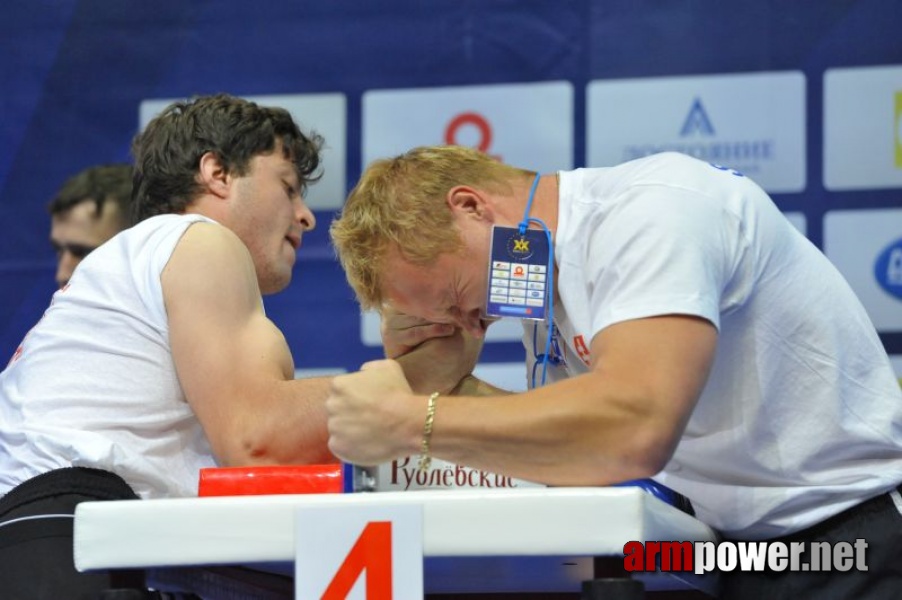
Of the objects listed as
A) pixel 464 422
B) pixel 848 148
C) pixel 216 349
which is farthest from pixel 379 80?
pixel 464 422

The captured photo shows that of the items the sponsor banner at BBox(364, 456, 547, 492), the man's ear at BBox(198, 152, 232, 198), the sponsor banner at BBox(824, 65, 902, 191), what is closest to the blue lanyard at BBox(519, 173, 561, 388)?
the sponsor banner at BBox(364, 456, 547, 492)

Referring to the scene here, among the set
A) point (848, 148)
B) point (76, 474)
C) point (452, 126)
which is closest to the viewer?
point (76, 474)

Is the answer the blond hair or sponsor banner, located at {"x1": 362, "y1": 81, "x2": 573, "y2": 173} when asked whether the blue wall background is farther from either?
the blond hair

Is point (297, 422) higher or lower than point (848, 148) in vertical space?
lower

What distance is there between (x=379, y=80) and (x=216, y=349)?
1.38 meters

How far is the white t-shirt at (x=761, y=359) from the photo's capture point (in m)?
1.32

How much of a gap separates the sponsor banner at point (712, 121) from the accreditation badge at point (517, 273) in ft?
4.30

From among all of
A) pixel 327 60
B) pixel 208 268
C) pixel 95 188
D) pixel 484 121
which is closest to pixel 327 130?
pixel 327 60

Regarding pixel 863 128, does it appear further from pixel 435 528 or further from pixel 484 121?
pixel 435 528

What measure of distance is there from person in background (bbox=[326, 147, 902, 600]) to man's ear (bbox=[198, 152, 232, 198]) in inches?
23.5

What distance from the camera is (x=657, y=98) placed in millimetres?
2746

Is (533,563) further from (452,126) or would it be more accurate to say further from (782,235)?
(452,126)

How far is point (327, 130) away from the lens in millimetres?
2875

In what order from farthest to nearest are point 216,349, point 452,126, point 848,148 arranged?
point 452,126 → point 848,148 → point 216,349
